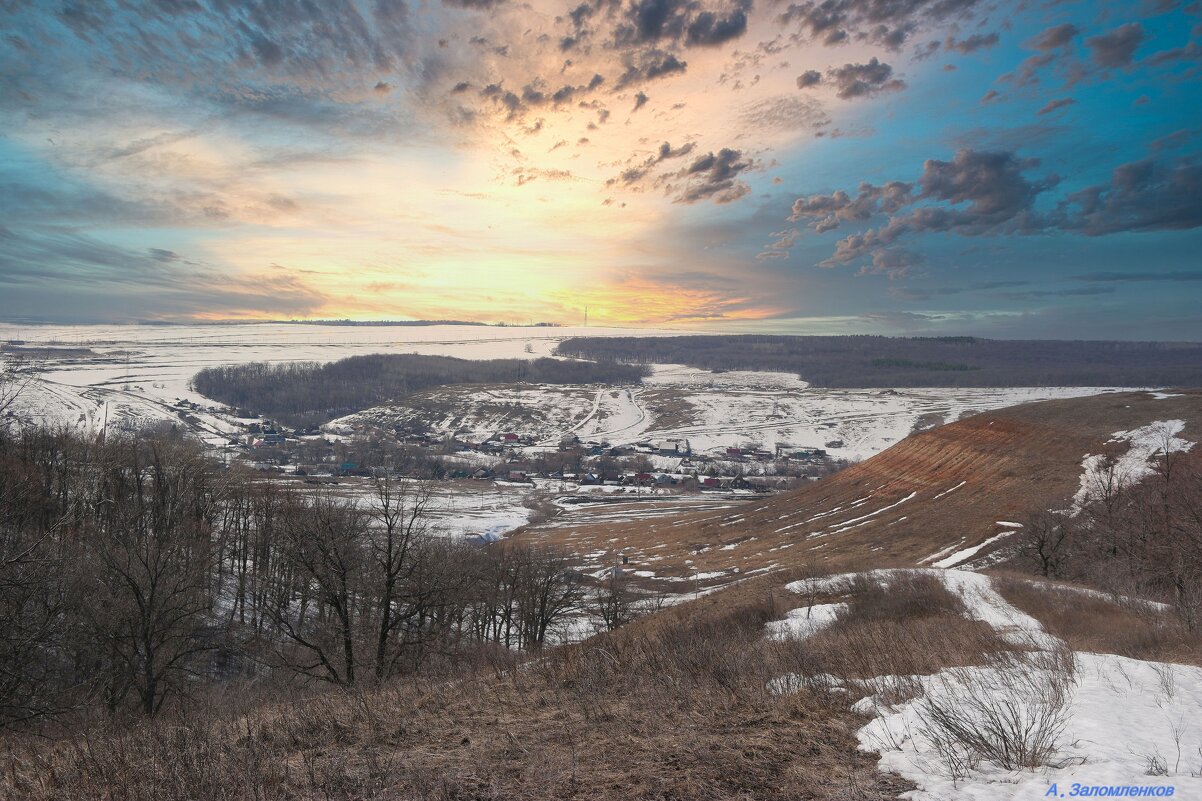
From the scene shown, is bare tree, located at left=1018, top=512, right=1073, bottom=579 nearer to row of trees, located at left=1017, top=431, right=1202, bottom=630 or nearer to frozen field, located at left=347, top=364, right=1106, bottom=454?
row of trees, located at left=1017, top=431, right=1202, bottom=630

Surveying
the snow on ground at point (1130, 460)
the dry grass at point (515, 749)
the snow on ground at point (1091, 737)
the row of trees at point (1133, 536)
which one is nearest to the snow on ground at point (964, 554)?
the row of trees at point (1133, 536)

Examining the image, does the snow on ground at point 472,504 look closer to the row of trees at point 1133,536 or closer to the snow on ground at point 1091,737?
the row of trees at point 1133,536

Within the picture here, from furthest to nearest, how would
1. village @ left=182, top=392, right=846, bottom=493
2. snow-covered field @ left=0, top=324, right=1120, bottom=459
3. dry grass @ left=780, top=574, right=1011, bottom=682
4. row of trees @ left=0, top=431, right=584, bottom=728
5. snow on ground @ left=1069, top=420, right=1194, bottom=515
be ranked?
→ snow-covered field @ left=0, top=324, right=1120, bottom=459 → village @ left=182, top=392, right=846, bottom=493 → snow on ground @ left=1069, top=420, right=1194, bottom=515 → row of trees @ left=0, top=431, right=584, bottom=728 → dry grass @ left=780, top=574, right=1011, bottom=682

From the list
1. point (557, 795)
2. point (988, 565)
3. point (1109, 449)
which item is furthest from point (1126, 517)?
point (557, 795)

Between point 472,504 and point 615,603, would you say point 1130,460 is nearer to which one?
point 615,603

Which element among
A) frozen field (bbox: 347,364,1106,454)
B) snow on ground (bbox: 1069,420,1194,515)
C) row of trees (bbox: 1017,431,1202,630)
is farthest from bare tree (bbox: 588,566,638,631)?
frozen field (bbox: 347,364,1106,454)

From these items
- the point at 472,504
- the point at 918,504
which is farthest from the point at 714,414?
the point at 918,504
